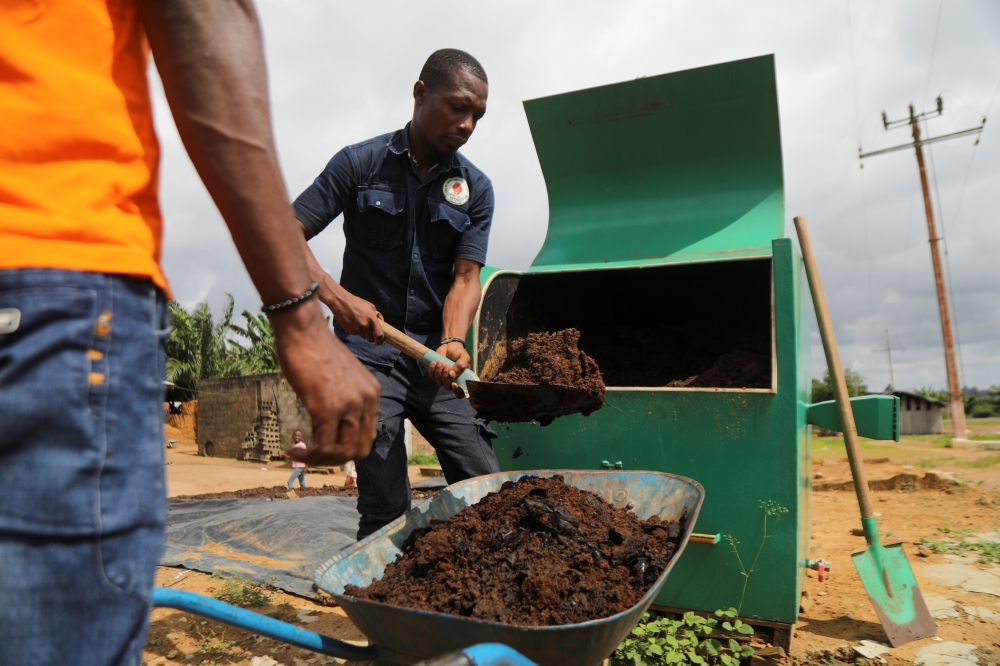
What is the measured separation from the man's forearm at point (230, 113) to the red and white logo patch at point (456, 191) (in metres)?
2.17

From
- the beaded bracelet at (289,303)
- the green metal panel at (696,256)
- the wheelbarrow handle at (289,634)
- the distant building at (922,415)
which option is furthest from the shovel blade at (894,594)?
the distant building at (922,415)

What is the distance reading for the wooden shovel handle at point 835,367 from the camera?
333 centimetres

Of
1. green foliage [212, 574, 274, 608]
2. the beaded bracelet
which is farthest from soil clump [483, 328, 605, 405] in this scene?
green foliage [212, 574, 274, 608]

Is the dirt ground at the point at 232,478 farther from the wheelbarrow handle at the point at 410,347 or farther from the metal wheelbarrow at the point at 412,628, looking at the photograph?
the metal wheelbarrow at the point at 412,628

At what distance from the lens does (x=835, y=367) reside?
11.2 feet

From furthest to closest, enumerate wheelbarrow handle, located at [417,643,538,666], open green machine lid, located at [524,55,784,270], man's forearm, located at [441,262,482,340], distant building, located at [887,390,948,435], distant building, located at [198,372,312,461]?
distant building, located at [887,390,948,435] < distant building, located at [198,372,312,461] < open green machine lid, located at [524,55,784,270] < man's forearm, located at [441,262,482,340] < wheelbarrow handle, located at [417,643,538,666]

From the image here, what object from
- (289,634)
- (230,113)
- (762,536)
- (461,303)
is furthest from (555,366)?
(230,113)

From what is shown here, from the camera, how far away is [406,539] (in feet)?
6.97

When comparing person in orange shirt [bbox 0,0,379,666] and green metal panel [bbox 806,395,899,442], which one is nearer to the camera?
person in orange shirt [bbox 0,0,379,666]

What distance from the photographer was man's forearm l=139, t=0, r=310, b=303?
0.86 m

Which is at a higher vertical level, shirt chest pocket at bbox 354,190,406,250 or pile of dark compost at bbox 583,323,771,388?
shirt chest pocket at bbox 354,190,406,250

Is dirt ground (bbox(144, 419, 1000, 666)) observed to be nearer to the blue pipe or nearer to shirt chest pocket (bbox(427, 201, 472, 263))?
shirt chest pocket (bbox(427, 201, 472, 263))

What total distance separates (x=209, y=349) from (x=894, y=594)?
23439 millimetres

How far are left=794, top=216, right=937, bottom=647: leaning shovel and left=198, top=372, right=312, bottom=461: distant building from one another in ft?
46.9
